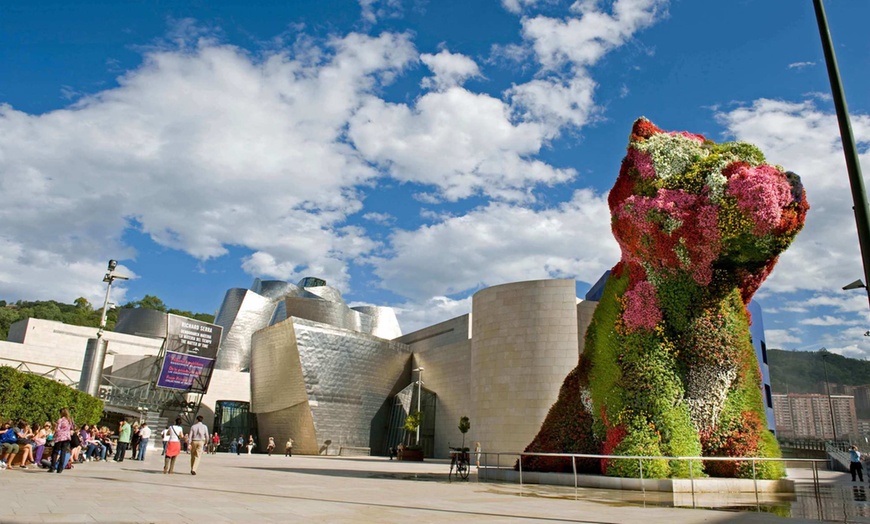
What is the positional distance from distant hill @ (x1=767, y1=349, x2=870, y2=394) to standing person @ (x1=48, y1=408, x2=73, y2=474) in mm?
59481

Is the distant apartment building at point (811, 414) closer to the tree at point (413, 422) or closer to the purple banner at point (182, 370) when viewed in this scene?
the tree at point (413, 422)

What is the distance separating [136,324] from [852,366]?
9825cm

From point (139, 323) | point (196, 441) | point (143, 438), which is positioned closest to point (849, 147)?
point (196, 441)

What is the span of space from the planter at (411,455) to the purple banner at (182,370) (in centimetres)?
1424

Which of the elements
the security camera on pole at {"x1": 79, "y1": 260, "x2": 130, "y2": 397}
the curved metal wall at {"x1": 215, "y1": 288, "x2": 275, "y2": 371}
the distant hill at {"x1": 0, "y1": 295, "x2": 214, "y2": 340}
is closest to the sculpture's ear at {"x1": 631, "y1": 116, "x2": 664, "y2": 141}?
the security camera on pole at {"x1": 79, "y1": 260, "x2": 130, "y2": 397}

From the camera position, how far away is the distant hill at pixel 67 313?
83.6m

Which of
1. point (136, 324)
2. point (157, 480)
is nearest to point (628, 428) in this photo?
point (157, 480)

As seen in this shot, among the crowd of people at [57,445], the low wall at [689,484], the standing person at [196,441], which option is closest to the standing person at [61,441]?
the crowd of people at [57,445]

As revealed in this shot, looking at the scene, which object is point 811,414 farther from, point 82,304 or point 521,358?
point 82,304

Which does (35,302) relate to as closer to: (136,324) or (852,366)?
(136,324)

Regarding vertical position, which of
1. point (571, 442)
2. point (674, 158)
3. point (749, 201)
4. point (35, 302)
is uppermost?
point (35, 302)

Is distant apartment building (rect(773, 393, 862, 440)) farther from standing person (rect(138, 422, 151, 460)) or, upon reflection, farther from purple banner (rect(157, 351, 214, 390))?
standing person (rect(138, 422, 151, 460))

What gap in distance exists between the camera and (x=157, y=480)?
12.8 m

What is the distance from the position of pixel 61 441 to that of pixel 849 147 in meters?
16.0
